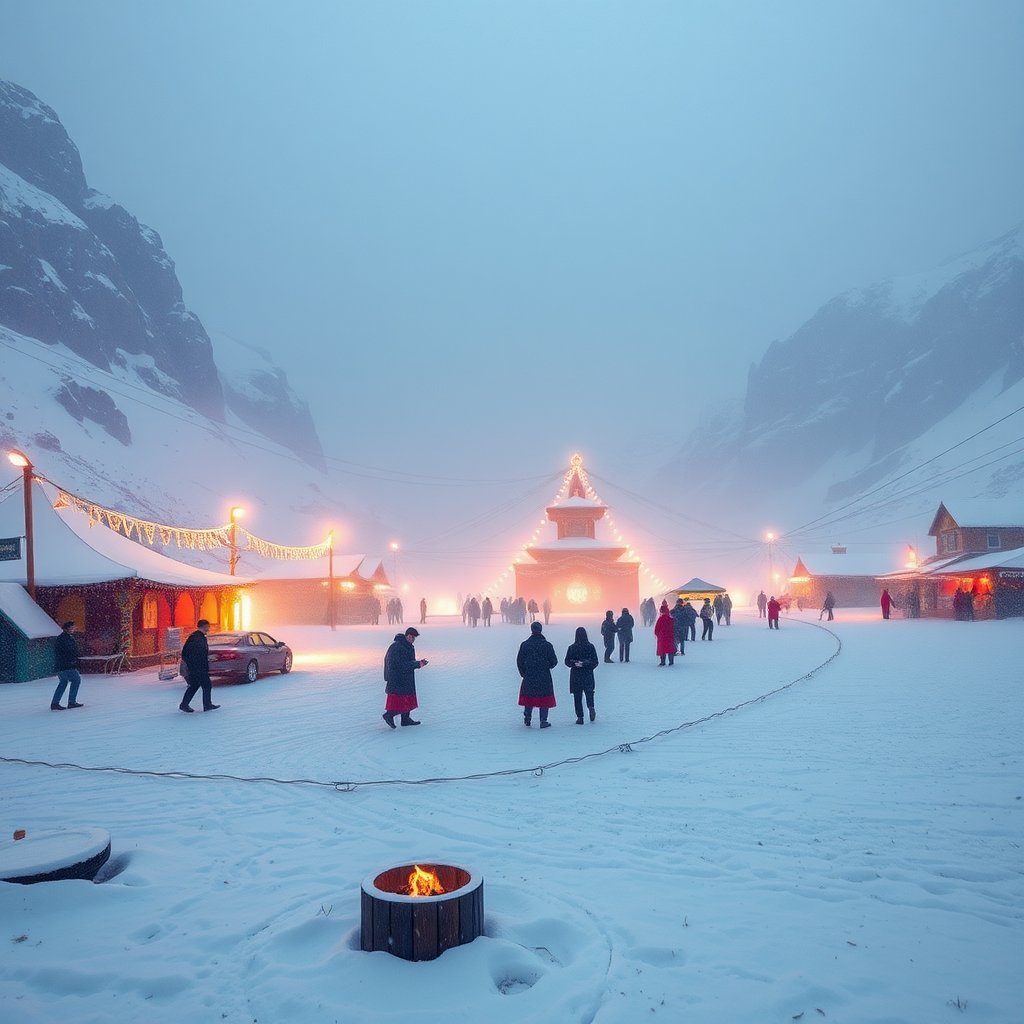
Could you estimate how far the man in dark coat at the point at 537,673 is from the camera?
10.6 m

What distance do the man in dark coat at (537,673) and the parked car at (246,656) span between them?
8919mm

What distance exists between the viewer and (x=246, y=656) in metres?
16.8

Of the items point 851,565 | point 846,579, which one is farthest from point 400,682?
point 851,565

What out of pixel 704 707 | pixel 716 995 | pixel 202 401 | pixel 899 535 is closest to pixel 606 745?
pixel 704 707

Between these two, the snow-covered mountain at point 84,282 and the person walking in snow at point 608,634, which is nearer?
the person walking in snow at point 608,634

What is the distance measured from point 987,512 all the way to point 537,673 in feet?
145

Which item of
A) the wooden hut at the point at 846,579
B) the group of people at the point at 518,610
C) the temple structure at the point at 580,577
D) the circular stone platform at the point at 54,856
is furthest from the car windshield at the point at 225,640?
the wooden hut at the point at 846,579

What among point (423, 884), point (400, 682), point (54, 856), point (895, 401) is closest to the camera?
point (423, 884)

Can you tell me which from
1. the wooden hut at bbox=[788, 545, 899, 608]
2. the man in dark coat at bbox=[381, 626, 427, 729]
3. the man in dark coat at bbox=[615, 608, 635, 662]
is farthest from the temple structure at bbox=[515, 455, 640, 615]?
the man in dark coat at bbox=[381, 626, 427, 729]

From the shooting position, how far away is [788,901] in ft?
14.6

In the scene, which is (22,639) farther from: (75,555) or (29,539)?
(75,555)

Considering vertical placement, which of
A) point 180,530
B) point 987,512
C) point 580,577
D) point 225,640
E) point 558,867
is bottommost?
point 558,867

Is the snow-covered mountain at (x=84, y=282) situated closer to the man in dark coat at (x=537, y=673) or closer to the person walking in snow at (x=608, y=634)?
the person walking in snow at (x=608, y=634)

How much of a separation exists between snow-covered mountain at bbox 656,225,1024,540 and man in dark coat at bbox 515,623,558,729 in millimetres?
113308
